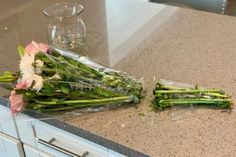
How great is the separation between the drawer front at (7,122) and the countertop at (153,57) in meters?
0.09

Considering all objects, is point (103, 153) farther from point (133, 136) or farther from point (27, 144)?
point (27, 144)

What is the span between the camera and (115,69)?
1.09 metres

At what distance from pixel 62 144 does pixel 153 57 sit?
40 cm

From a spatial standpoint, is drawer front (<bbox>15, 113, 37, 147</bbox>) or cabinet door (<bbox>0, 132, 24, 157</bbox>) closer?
drawer front (<bbox>15, 113, 37, 147</bbox>)

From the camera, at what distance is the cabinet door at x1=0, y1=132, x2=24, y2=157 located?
1.17 m

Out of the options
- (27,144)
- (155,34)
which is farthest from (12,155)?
(155,34)

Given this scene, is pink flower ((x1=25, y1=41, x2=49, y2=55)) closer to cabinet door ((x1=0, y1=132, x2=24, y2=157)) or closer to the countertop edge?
the countertop edge

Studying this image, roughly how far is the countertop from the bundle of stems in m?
0.02

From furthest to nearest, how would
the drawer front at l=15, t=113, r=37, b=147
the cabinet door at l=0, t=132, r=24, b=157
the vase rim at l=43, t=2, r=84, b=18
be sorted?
the vase rim at l=43, t=2, r=84, b=18, the cabinet door at l=0, t=132, r=24, b=157, the drawer front at l=15, t=113, r=37, b=147

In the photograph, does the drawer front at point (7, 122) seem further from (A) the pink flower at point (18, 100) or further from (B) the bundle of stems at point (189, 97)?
(B) the bundle of stems at point (189, 97)

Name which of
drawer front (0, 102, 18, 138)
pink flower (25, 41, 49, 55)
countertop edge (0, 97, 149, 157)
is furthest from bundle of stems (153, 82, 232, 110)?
drawer front (0, 102, 18, 138)

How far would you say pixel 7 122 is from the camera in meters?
1.15

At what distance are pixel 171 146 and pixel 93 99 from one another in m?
0.24

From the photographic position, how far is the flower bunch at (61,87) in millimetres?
917
